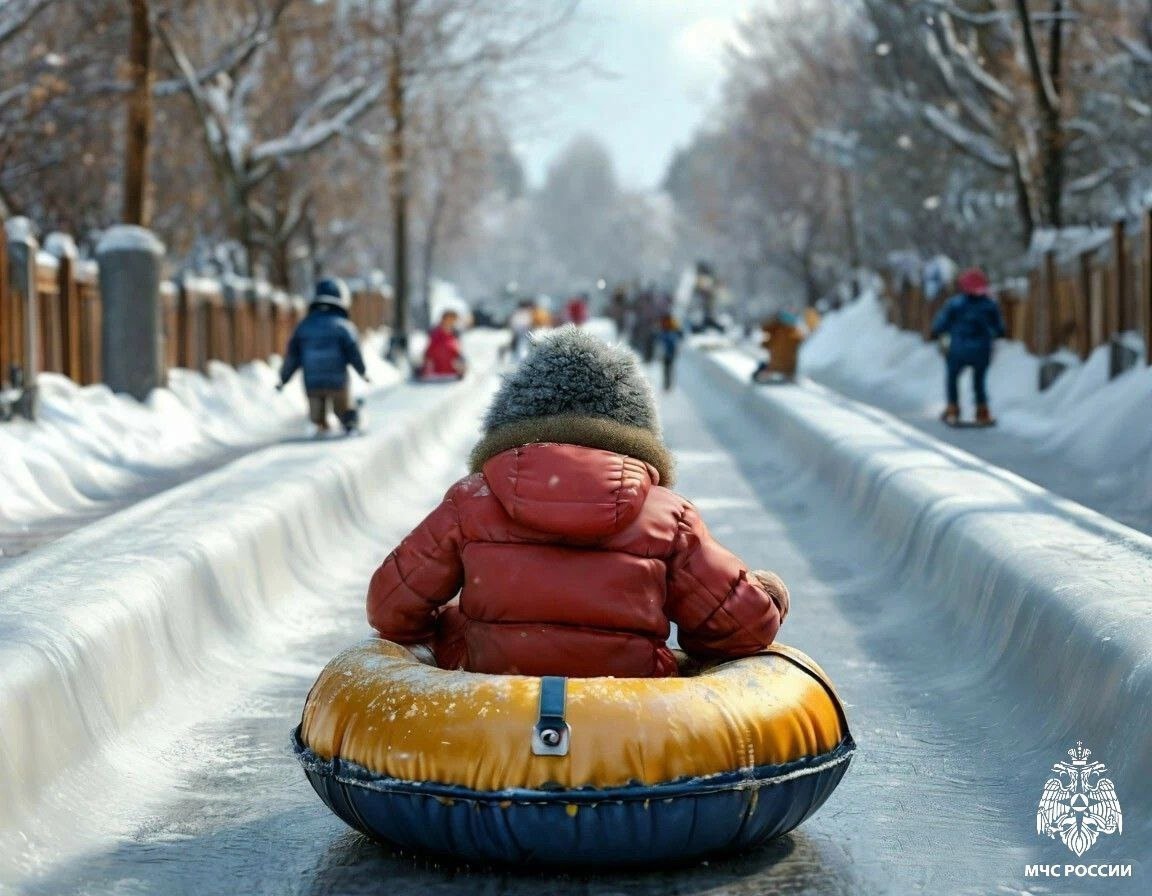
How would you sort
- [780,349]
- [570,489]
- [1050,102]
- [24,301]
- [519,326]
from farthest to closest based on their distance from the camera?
[519,326] < [780,349] < [1050,102] < [24,301] < [570,489]

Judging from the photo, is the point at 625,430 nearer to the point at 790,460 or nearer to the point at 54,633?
the point at 54,633

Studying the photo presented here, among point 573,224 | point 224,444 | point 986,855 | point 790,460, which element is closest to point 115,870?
point 986,855

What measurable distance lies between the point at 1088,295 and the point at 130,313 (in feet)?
34.6

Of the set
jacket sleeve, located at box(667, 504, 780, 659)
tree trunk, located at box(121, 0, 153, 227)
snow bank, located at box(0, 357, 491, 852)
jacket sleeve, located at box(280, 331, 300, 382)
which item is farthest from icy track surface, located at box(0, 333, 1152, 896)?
tree trunk, located at box(121, 0, 153, 227)

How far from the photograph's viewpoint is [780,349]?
29.3 meters

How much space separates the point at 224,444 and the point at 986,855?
16.2 metres

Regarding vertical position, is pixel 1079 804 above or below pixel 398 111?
below

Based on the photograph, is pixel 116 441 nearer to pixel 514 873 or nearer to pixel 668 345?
pixel 514 873

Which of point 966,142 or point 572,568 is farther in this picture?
point 966,142

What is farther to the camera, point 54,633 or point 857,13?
point 857,13

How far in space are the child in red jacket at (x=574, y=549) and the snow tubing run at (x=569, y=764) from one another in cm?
20

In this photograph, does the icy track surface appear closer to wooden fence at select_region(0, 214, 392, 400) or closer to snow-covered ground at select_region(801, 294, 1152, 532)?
snow-covered ground at select_region(801, 294, 1152, 532)

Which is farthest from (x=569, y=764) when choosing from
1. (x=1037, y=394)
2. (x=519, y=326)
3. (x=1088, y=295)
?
(x=519, y=326)

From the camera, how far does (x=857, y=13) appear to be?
48188 millimetres
